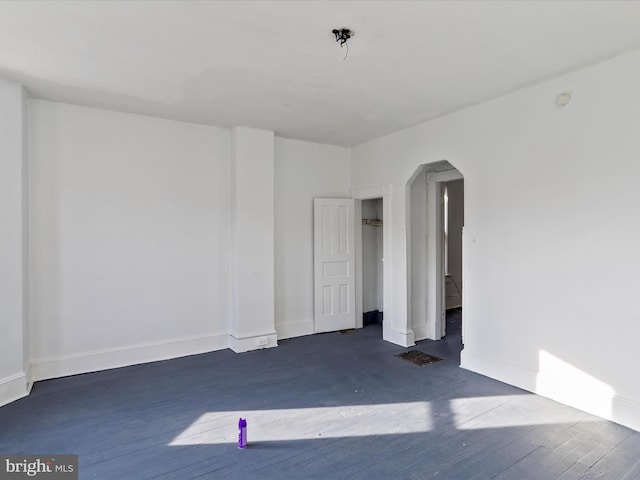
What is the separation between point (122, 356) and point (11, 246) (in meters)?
1.60

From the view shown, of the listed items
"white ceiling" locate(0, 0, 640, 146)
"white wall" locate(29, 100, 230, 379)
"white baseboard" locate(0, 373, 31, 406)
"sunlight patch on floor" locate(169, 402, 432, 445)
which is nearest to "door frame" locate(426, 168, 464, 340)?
"white ceiling" locate(0, 0, 640, 146)

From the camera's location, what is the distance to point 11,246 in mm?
3340

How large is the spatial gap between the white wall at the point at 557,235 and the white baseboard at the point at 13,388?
14.1ft

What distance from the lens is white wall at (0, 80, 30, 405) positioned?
3287mm

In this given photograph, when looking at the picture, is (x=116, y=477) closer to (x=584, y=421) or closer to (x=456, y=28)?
(x=584, y=421)

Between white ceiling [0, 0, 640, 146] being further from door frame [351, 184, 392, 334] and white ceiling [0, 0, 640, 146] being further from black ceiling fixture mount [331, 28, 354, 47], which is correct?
door frame [351, 184, 392, 334]

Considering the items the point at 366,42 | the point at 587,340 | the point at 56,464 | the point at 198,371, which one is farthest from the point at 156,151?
the point at 587,340

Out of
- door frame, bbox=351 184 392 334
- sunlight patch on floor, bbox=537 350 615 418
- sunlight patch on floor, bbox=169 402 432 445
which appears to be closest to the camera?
sunlight patch on floor, bbox=169 402 432 445

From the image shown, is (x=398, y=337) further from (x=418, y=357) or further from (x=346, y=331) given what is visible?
(x=346, y=331)

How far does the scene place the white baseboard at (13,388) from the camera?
3246 mm

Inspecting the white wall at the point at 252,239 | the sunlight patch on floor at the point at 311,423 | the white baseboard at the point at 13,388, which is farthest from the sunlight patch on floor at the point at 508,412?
the white baseboard at the point at 13,388

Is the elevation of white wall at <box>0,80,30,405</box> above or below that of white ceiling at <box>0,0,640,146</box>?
below

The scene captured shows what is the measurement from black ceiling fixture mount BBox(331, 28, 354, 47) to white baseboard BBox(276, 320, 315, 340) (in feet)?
12.3

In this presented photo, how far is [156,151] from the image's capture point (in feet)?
14.5
